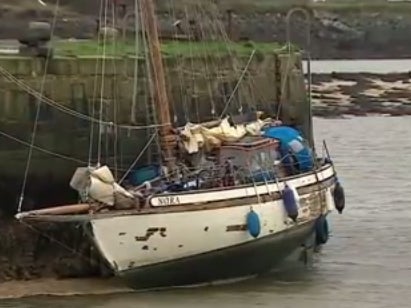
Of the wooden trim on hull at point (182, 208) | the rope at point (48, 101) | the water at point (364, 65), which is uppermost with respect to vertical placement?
the rope at point (48, 101)

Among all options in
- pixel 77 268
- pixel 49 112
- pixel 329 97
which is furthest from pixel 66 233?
pixel 329 97

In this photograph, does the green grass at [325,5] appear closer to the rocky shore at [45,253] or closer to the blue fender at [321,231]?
the blue fender at [321,231]

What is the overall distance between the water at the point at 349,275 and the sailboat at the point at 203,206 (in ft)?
1.15

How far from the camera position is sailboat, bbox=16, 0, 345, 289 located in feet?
59.0

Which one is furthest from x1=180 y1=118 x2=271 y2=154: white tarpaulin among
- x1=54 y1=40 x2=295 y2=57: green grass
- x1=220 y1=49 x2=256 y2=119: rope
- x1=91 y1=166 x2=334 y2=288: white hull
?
x1=220 y1=49 x2=256 y2=119: rope

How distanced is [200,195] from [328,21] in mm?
90288

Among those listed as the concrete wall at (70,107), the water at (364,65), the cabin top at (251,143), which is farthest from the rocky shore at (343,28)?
the cabin top at (251,143)

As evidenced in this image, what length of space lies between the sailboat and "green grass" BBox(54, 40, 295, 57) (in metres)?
2.24

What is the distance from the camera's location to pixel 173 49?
24156 mm

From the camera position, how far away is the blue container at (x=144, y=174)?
1927 centimetres

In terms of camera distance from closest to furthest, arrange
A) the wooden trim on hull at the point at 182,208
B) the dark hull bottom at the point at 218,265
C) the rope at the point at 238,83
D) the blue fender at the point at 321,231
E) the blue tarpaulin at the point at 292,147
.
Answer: the wooden trim on hull at the point at 182,208 < the dark hull bottom at the point at 218,265 < the blue tarpaulin at the point at 292,147 < the blue fender at the point at 321,231 < the rope at the point at 238,83

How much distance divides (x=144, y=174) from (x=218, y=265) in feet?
5.66

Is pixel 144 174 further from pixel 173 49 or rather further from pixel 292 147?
pixel 173 49

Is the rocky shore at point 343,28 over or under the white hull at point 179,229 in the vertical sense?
under
